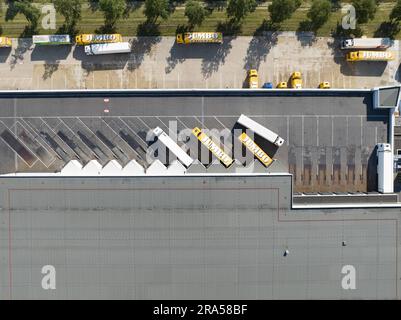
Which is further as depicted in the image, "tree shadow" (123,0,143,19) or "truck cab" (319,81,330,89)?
"tree shadow" (123,0,143,19)

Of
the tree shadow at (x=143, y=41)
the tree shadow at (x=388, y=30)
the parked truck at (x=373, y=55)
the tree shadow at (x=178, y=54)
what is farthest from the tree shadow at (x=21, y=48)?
the tree shadow at (x=388, y=30)

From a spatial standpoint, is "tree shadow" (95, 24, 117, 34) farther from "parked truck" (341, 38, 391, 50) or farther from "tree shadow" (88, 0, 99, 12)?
"parked truck" (341, 38, 391, 50)

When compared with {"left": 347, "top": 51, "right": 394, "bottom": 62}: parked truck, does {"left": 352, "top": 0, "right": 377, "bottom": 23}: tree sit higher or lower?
higher

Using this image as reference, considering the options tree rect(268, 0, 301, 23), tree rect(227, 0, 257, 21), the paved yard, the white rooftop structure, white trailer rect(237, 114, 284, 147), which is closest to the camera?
the white rooftop structure

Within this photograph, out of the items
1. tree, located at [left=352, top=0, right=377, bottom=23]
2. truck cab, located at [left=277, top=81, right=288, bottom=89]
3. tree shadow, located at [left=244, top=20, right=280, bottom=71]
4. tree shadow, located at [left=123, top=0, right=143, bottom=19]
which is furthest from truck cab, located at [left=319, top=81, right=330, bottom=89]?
tree shadow, located at [left=123, top=0, right=143, bottom=19]

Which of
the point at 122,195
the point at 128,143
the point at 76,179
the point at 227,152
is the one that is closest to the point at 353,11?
the point at 227,152

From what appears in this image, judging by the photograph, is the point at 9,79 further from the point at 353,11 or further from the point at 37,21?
the point at 353,11

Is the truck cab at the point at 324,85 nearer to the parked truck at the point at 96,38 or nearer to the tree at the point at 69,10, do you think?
the parked truck at the point at 96,38
